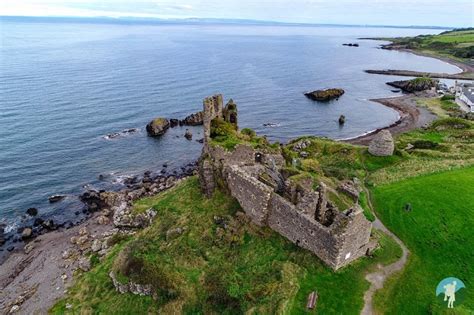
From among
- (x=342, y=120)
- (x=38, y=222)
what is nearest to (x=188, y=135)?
(x=38, y=222)

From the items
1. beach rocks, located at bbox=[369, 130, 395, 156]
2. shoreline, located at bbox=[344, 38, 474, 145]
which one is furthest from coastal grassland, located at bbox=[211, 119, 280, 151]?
shoreline, located at bbox=[344, 38, 474, 145]

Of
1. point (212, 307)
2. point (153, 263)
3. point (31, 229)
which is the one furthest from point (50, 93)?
point (212, 307)

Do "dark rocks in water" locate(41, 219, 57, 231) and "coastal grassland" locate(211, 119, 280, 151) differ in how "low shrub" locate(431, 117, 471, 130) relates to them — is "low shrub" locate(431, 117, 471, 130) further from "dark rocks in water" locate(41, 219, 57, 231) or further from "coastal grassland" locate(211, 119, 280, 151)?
"dark rocks in water" locate(41, 219, 57, 231)

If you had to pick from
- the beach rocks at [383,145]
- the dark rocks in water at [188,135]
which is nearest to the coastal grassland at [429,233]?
the beach rocks at [383,145]

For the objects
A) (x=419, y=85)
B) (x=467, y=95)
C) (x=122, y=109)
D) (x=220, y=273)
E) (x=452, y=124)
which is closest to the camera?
(x=220, y=273)

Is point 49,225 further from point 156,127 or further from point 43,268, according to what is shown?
point 156,127

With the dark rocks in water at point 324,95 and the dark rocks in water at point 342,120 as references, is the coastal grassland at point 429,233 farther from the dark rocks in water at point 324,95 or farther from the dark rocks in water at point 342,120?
the dark rocks in water at point 324,95

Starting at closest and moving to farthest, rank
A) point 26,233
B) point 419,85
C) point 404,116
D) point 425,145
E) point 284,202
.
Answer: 1. point 284,202
2. point 26,233
3. point 425,145
4. point 404,116
5. point 419,85
